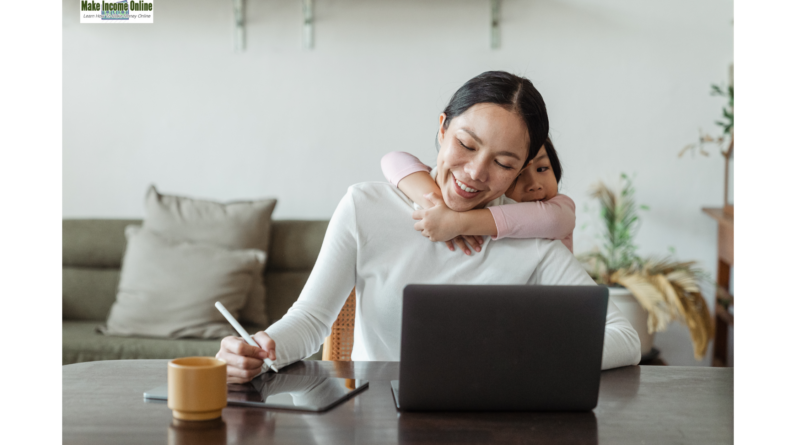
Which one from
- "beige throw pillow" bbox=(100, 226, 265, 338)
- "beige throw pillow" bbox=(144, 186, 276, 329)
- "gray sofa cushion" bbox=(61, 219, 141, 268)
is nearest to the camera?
"beige throw pillow" bbox=(100, 226, 265, 338)

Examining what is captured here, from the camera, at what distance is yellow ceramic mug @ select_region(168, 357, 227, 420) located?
0.74m

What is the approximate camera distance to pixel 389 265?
49.1 inches

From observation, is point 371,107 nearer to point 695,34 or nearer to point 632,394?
point 695,34

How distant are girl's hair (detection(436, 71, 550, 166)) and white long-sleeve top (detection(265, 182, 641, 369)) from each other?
20 centimetres

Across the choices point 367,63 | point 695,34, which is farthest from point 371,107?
point 695,34

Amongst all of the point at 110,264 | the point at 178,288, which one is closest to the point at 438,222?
the point at 178,288

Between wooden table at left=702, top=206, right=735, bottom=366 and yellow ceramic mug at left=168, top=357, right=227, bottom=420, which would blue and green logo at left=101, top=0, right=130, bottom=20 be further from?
wooden table at left=702, top=206, right=735, bottom=366

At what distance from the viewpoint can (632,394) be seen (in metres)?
0.91

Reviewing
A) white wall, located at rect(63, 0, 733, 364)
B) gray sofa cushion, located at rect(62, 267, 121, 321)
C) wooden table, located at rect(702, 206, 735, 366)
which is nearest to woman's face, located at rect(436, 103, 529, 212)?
white wall, located at rect(63, 0, 733, 364)

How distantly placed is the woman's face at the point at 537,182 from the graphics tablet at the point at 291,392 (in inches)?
23.4

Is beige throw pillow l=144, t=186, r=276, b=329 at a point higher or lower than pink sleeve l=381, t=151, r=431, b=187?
lower

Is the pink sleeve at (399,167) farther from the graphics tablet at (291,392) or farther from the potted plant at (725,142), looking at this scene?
the potted plant at (725,142)
